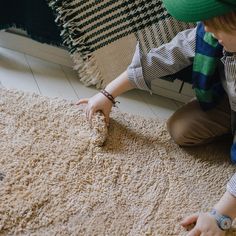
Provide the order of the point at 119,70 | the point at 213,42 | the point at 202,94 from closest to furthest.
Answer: the point at 213,42
the point at 202,94
the point at 119,70

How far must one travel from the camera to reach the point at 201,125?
0.89 m

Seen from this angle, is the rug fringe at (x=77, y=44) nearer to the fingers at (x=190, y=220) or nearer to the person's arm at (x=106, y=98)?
the person's arm at (x=106, y=98)

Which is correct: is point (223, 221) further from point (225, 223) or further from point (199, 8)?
point (199, 8)

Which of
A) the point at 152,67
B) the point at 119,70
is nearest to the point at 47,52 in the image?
the point at 119,70

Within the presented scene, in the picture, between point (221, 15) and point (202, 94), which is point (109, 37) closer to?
point (202, 94)

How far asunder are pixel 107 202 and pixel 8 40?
646mm

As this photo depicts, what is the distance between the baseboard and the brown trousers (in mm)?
423

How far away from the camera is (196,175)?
0.86m

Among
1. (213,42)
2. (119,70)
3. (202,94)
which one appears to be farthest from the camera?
(119,70)

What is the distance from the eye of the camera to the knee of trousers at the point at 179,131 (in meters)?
0.89

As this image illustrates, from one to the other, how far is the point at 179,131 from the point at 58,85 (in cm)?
39

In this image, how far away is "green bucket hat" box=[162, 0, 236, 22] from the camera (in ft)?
1.68

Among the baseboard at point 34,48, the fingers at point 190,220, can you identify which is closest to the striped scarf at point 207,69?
the fingers at point 190,220

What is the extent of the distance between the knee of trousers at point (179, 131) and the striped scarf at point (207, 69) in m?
0.07
